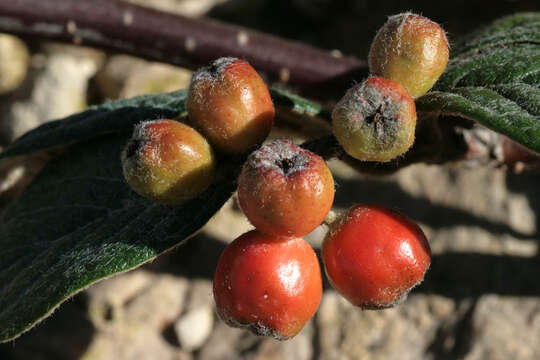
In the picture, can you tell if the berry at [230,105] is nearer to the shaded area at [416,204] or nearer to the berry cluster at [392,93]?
the berry cluster at [392,93]

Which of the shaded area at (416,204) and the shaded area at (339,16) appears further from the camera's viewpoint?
the shaded area at (339,16)

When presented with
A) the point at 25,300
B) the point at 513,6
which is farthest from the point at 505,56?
the point at 513,6

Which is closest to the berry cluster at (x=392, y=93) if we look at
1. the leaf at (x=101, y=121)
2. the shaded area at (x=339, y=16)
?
the leaf at (x=101, y=121)

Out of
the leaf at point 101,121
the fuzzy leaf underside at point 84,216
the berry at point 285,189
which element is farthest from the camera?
the leaf at point 101,121

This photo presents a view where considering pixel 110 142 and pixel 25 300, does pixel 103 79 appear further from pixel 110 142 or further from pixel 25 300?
pixel 25 300

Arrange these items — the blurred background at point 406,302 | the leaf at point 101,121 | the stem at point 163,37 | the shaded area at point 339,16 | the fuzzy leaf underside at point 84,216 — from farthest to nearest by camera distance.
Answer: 1. the shaded area at point 339,16
2. the blurred background at point 406,302
3. the stem at point 163,37
4. the leaf at point 101,121
5. the fuzzy leaf underside at point 84,216

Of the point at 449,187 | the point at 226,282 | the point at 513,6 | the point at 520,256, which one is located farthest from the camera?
the point at 513,6

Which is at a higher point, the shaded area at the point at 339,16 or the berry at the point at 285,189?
the berry at the point at 285,189
